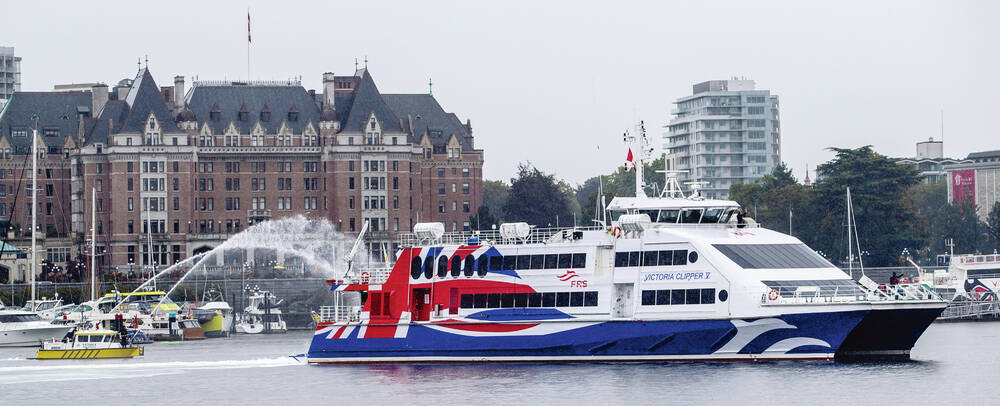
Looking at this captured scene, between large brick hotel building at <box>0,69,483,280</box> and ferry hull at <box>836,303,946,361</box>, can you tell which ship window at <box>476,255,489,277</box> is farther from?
large brick hotel building at <box>0,69,483,280</box>

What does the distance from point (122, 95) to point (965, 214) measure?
87.4 meters

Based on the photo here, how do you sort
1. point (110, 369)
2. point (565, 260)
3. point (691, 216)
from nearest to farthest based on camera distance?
point (691, 216) < point (565, 260) < point (110, 369)

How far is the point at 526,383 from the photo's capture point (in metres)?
59.8

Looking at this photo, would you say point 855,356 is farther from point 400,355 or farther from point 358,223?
point 358,223

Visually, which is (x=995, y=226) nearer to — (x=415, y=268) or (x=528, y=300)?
(x=415, y=268)

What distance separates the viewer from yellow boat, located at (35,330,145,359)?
79.6 m

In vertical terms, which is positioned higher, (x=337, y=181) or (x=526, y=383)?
(x=337, y=181)

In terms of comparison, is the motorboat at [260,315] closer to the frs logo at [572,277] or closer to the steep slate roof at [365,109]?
the steep slate roof at [365,109]

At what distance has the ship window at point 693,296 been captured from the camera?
60.3 meters

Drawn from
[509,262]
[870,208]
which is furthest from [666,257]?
[870,208]

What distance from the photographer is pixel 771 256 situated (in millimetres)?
61156

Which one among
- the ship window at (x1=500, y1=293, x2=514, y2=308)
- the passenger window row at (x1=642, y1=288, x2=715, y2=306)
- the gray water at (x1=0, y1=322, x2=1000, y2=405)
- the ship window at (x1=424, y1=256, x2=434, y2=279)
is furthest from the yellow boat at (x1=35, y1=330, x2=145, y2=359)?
the passenger window row at (x1=642, y1=288, x2=715, y2=306)

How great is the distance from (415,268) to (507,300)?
4.54 meters

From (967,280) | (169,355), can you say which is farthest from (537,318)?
(967,280)
